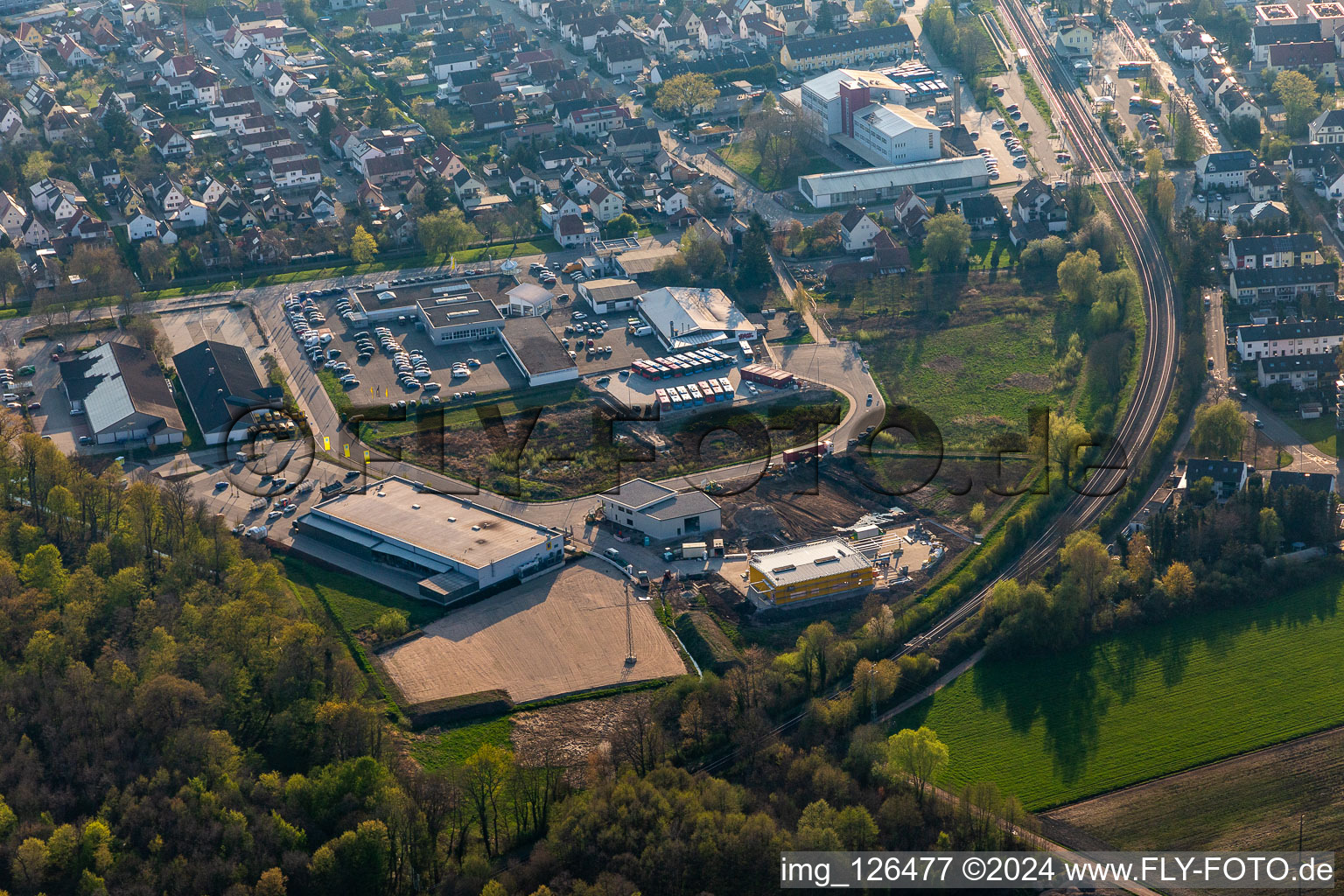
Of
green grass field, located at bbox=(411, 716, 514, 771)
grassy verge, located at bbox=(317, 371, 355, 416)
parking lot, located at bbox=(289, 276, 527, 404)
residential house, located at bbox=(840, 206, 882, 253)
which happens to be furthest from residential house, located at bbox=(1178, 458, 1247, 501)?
grassy verge, located at bbox=(317, 371, 355, 416)

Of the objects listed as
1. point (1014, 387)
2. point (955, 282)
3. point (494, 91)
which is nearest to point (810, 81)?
point (494, 91)

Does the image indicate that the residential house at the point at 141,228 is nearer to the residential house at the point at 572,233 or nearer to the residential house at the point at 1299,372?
the residential house at the point at 572,233

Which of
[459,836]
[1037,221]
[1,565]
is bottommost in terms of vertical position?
[459,836]

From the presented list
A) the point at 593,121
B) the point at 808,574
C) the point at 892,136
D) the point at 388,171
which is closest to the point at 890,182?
the point at 892,136

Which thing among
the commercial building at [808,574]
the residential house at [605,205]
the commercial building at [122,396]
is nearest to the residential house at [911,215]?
the residential house at [605,205]

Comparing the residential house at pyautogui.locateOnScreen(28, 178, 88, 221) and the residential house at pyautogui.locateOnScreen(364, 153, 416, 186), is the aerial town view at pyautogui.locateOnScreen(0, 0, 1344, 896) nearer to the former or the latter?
the residential house at pyautogui.locateOnScreen(364, 153, 416, 186)

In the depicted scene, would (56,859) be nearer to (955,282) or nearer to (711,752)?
(711,752)

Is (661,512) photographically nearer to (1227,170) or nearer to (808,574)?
(808,574)
